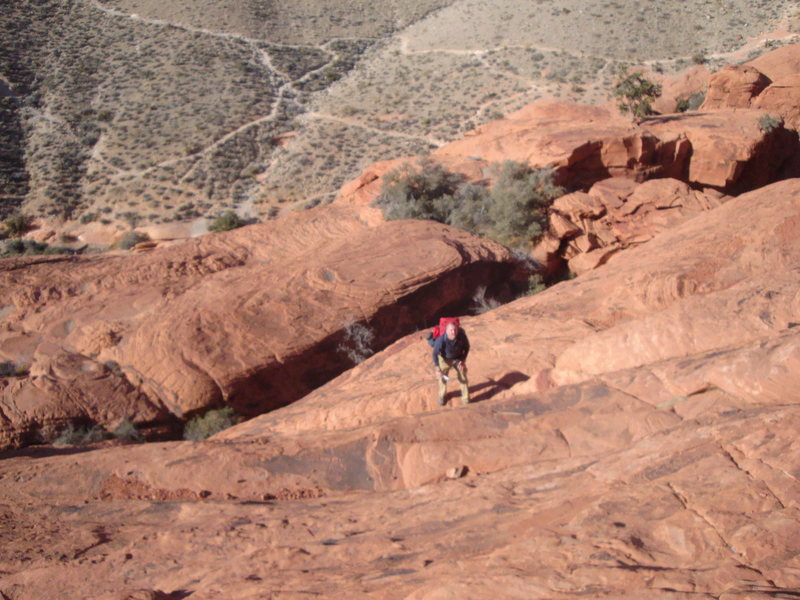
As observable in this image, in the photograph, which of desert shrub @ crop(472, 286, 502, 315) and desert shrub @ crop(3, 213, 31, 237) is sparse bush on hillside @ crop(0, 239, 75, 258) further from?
desert shrub @ crop(472, 286, 502, 315)

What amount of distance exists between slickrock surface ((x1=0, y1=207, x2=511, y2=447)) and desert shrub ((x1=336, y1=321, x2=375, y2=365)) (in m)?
0.10

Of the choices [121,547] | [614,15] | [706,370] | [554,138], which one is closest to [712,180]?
[554,138]

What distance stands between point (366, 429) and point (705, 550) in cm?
367

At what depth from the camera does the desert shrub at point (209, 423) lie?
9.66 m

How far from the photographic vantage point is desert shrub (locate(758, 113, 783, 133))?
57.9ft

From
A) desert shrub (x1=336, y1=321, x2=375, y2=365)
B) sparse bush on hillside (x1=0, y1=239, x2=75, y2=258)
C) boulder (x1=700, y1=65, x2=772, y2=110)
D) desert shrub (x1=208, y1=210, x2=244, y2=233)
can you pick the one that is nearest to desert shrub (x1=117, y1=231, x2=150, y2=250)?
sparse bush on hillside (x1=0, y1=239, x2=75, y2=258)

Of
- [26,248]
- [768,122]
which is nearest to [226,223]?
[26,248]

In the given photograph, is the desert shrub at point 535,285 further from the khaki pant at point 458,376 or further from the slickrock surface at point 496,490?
the khaki pant at point 458,376

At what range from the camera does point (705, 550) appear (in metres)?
3.51

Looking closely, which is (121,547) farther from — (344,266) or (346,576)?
(344,266)

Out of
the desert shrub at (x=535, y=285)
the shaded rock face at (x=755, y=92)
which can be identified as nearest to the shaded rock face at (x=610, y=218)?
the desert shrub at (x=535, y=285)

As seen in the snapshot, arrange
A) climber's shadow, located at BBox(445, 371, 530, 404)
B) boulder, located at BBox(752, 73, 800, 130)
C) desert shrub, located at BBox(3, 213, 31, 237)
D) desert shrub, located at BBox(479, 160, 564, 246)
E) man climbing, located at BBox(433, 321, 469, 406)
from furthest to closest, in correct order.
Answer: desert shrub, located at BBox(3, 213, 31, 237), boulder, located at BBox(752, 73, 800, 130), desert shrub, located at BBox(479, 160, 564, 246), climber's shadow, located at BBox(445, 371, 530, 404), man climbing, located at BBox(433, 321, 469, 406)

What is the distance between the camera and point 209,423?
9750 mm

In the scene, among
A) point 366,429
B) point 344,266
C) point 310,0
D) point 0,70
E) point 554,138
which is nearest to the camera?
point 366,429
